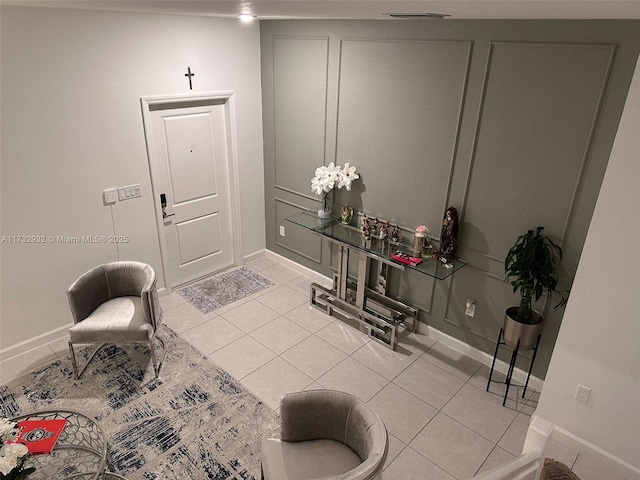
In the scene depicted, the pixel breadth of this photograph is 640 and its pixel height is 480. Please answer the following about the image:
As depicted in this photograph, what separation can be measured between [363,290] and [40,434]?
8.68 feet

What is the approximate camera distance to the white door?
4.21 meters

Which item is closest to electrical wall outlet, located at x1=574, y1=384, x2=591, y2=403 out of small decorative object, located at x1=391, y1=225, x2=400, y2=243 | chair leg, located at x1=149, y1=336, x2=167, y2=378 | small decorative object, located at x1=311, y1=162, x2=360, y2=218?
small decorative object, located at x1=391, y1=225, x2=400, y2=243

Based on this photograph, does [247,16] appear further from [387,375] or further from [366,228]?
[387,375]

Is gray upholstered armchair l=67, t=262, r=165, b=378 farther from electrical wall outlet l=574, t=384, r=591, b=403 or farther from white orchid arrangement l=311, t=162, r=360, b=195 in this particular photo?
electrical wall outlet l=574, t=384, r=591, b=403

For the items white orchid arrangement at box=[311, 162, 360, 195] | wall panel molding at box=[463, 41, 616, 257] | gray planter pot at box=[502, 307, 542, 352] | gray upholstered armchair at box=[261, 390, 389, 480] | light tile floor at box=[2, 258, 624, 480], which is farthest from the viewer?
white orchid arrangement at box=[311, 162, 360, 195]

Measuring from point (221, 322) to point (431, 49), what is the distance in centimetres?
299

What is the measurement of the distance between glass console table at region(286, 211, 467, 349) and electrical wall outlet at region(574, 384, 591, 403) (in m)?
1.23

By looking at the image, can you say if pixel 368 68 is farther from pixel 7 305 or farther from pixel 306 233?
pixel 7 305

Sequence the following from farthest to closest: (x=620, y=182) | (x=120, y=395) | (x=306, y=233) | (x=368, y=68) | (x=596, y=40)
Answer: (x=306, y=233) → (x=368, y=68) → (x=120, y=395) → (x=596, y=40) → (x=620, y=182)

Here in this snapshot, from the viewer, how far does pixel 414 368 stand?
3.65 metres

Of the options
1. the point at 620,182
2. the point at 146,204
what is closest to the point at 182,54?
the point at 146,204

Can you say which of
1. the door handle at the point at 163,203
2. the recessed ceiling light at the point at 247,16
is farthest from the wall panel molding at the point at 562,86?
the door handle at the point at 163,203

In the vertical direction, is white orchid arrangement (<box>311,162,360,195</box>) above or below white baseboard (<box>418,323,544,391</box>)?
above

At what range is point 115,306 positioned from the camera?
141 inches
